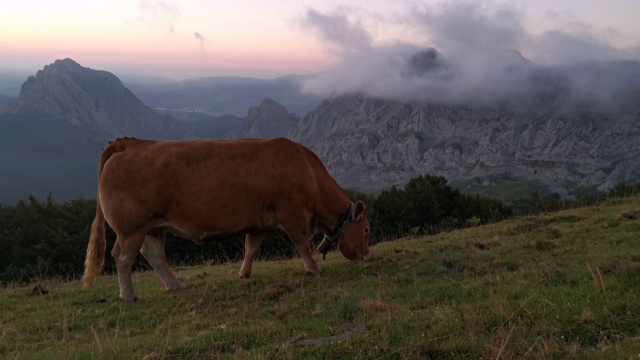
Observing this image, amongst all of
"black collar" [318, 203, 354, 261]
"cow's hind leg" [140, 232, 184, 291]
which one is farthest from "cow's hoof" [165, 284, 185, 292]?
"black collar" [318, 203, 354, 261]

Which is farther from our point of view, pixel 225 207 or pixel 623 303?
pixel 225 207

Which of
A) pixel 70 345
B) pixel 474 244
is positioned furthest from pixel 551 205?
pixel 70 345

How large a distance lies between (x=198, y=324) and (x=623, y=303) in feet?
16.4

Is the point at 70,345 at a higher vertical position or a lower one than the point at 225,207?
lower

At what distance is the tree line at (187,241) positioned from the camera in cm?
2364

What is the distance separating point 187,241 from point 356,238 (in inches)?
740

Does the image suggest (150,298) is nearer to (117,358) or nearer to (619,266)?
(117,358)

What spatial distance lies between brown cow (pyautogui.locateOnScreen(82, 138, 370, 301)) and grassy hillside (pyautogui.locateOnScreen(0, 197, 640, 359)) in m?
0.90

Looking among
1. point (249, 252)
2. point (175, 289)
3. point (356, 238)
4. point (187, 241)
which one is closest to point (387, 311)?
point (356, 238)

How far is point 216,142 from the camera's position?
29.7 feet

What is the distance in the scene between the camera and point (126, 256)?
8438 millimetres

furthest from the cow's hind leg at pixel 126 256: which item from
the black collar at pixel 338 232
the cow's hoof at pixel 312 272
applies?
the black collar at pixel 338 232

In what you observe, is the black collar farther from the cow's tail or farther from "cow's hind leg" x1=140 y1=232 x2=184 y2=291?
the cow's tail

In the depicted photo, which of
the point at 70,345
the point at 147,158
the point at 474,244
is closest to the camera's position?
the point at 70,345
